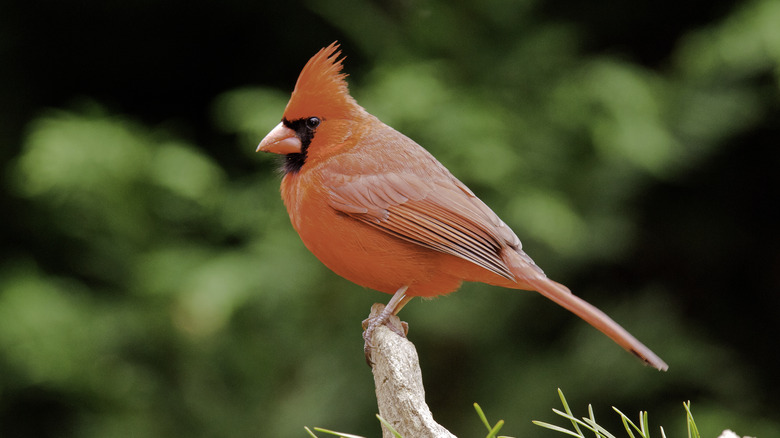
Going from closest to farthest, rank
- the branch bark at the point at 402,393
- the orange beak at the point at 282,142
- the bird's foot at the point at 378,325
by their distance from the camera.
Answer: the branch bark at the point at 402,393 < the bird's foot at the point at 378,325 < the orange beak at the point at 282,142

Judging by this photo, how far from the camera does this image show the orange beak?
6.26 ft

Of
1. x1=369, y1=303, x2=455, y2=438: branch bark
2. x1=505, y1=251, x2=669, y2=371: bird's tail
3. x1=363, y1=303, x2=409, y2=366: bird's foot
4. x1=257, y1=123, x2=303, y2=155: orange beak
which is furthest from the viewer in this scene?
x1=257, y1=123, x2=303, y2=155: orange beak

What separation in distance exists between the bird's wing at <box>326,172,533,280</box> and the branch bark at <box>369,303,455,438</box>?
0.29 meters

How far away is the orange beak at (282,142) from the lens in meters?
1.91

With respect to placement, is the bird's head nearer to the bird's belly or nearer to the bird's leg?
the bird's belly

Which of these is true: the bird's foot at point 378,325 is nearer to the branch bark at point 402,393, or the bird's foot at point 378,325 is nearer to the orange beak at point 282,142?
the branch bark at point 402,393

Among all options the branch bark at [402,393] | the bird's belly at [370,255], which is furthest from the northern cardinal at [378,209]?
the branch bark at [402,393]

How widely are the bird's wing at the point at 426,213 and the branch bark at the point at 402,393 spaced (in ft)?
0.94

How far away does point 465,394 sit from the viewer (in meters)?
3.16

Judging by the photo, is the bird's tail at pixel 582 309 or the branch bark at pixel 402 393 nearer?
the bird's tail at pixel 582 309

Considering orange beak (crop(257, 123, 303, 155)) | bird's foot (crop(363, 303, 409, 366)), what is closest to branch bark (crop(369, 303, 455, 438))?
bird's foot (crop(363, 303, 409, 366))

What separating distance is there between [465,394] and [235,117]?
1378mm

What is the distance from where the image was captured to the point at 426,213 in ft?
6.12

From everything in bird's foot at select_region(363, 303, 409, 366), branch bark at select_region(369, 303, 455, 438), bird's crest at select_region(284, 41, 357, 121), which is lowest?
branch bark at select_region(369, 303, 455, 438)
